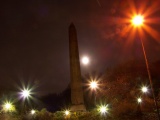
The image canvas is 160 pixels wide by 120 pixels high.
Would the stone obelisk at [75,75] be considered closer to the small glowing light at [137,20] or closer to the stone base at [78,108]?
the stone base at [78,108]

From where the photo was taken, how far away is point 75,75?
140 ft

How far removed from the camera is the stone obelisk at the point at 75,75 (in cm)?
4081

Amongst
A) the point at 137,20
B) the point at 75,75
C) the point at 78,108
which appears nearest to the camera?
the point at 137,20

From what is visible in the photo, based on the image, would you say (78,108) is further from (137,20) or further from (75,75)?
(137,20)

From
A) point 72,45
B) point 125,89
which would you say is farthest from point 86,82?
point 125,89

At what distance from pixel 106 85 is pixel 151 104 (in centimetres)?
933

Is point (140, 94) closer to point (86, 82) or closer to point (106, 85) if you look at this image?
point (106, 85)

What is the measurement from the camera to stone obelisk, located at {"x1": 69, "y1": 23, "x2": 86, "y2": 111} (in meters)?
40.8

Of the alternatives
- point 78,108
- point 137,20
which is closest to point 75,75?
point 78,108

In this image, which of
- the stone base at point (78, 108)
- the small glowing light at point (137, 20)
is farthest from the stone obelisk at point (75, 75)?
the small glowing light at point (137, 20)

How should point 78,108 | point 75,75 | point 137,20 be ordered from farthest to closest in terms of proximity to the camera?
point 75,75
point 78,108
point 137,20

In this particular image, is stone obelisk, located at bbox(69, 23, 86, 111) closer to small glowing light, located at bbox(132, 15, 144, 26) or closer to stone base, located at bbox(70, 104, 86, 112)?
stone base, located at bbox(70, 104, 86, 112)

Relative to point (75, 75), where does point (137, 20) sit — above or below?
below

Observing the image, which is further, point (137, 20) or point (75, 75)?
point (75, 75)
